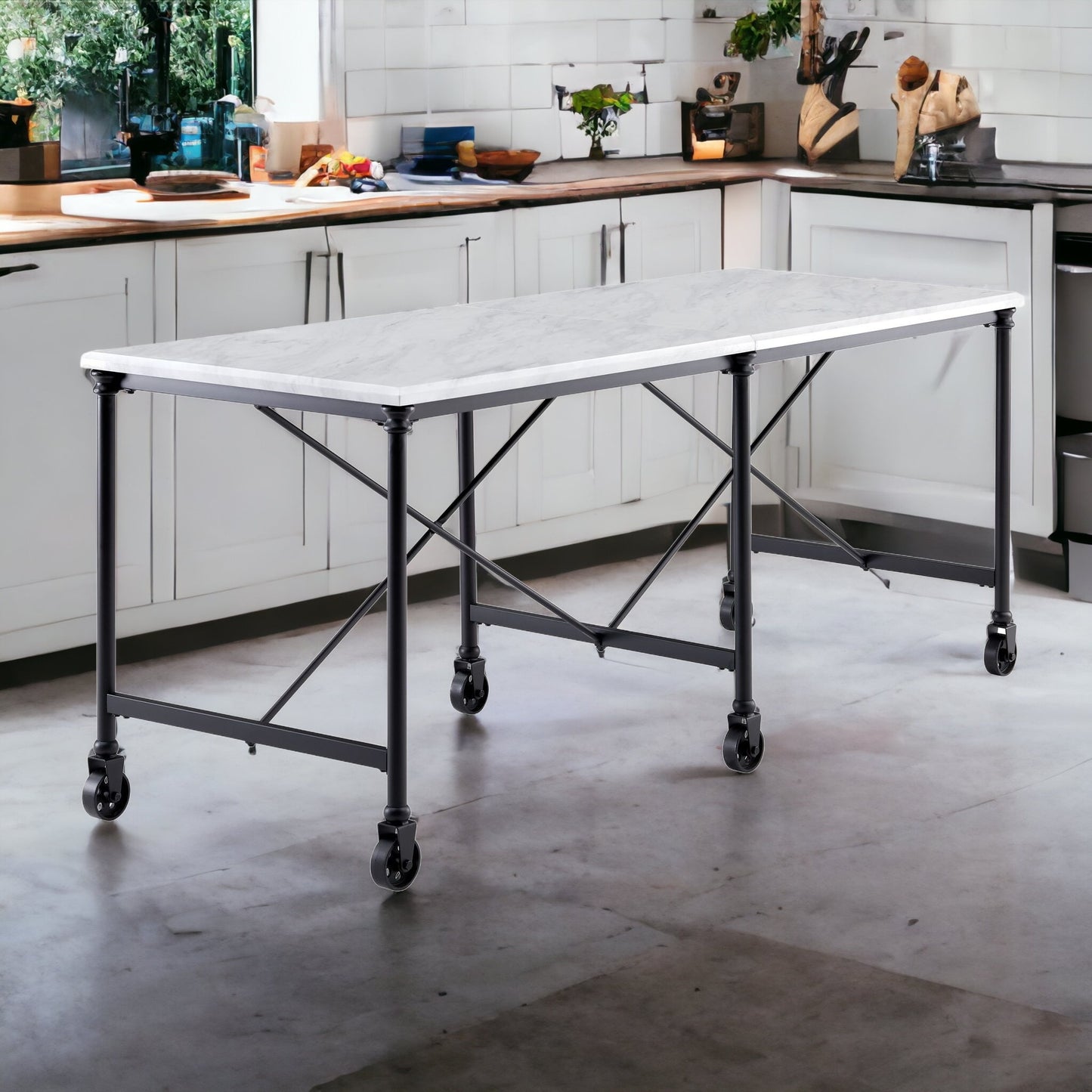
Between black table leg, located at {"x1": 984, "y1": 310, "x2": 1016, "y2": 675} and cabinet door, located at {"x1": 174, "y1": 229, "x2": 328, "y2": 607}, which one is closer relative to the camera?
black table leg, located at {"x1": 984, "y1": 310, "x2": 1016, "y2": 675}

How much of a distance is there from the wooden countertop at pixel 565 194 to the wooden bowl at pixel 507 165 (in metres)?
0.06

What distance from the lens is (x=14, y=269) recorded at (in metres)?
4.01

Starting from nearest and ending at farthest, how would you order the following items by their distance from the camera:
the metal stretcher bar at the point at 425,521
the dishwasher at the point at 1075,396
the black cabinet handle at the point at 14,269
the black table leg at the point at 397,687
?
1. the black table leg at the point at 397,687
2. the metal stretcher bar at the point at 425,521
3. the black cabinet handle at the point at 14,269
4. the dishwasher at the point at 1075,396

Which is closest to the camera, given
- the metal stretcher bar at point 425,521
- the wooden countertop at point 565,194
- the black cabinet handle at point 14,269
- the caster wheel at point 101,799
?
the metal stretcher bar at point 425,521

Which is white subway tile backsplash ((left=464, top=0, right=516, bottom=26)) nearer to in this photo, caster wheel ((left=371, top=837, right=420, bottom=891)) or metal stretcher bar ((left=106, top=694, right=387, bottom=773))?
metal stretcher bar ((left=106, top=694, right=387, bottom=773))

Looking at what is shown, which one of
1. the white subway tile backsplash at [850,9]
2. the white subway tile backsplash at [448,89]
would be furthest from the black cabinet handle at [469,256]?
the white subway tile backsplash at [850,9]

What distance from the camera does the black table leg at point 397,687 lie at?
292cm

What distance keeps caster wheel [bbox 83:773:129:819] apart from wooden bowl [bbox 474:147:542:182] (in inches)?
98.6

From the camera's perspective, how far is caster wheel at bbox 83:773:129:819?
3.40 meters

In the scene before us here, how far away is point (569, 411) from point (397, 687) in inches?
88.4

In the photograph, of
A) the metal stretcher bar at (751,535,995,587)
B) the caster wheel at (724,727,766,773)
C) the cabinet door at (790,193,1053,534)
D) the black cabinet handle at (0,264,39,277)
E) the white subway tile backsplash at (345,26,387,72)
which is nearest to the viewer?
the caster wheel at (724,727,766,773)

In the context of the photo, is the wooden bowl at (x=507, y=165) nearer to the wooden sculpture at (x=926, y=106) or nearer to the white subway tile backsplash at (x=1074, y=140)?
the wooden sculpture at (x=926, y=106)

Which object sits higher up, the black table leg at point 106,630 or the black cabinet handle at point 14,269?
the black cabinet handle at point 14,269

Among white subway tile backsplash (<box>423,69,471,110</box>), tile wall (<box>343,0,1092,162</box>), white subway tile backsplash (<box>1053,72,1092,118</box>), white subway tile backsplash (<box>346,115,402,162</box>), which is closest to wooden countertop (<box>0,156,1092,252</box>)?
tile wall (<box>343,0,1092,162</box>)
